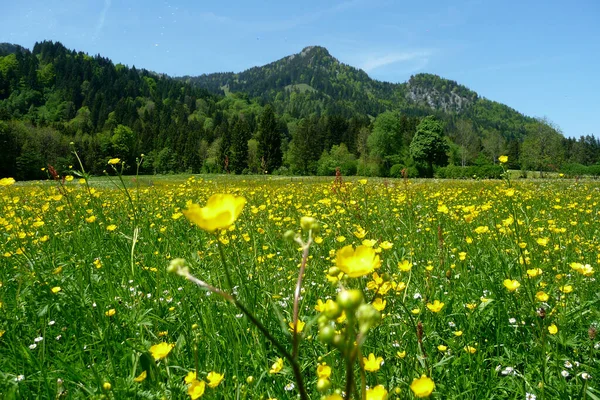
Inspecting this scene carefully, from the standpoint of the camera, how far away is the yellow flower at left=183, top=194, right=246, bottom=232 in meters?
0.64

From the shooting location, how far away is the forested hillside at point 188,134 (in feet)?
145

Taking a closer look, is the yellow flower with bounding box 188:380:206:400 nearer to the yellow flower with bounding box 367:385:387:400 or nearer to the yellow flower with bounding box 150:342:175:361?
the yellow flower with bounding box 150:342:175:361

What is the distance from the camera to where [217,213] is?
694 millimetres

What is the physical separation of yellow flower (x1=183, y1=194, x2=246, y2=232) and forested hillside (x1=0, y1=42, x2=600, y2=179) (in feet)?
51.0

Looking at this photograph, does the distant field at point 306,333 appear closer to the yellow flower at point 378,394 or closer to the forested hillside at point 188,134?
the yellow flower at point 378,394

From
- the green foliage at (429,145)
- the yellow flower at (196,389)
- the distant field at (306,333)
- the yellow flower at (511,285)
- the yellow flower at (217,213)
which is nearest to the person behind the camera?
the yellow flower at (217,213)

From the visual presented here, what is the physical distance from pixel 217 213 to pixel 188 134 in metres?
80.3

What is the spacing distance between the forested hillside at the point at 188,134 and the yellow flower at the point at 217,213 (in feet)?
51.0

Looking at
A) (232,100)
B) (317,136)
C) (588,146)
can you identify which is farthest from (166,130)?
(588,146)

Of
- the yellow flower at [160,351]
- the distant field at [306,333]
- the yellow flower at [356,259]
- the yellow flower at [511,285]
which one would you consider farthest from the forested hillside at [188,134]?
the yellow flower at [356,259]

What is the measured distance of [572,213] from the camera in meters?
4.74

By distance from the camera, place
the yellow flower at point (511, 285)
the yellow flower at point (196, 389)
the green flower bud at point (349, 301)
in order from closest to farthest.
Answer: the green flower bud at point (349, 301) < the yellow flower at point (196, 389) < the yellow flower at point (511, 285)

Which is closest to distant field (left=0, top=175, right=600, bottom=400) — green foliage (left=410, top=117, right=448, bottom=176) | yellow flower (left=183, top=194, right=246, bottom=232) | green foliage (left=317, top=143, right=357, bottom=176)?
yellow flower (left=183, top=194, right=246, bottom=232)

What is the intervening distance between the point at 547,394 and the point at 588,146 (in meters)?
98.5
